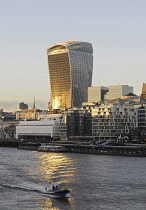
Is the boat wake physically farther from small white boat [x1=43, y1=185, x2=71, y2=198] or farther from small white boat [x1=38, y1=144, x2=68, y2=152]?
small white boat [x1=38, y1=144, x2=68, y2=152]

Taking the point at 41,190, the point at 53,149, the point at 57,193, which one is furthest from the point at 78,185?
the point at 53,149

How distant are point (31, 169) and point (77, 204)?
42.9m

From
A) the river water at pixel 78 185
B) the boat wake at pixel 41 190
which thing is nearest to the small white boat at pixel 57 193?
the boat wake at pixel 41 190

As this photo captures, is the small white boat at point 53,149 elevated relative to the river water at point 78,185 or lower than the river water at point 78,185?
elevated

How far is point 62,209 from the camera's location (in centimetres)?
6956

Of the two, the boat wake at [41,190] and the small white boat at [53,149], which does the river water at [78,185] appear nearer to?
the boat wake at [41,190]

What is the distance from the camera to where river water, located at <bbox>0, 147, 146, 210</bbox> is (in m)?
71.6

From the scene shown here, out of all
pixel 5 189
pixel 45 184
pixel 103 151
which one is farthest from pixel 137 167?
pixel 103 151

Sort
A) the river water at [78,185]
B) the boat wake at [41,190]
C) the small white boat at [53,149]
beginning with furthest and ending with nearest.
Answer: the small white boat at [53,149] < the boat wake at [41,190] < the river water at [78,185]

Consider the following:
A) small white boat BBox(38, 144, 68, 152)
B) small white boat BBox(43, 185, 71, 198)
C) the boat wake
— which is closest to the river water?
the boat wake

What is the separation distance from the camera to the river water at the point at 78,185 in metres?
71.6

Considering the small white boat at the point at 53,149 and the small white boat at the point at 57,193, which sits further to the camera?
the small white boat at the point at 53,149

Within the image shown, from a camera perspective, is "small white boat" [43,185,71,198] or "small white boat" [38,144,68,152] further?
"small white boat" [38,144,68,152]

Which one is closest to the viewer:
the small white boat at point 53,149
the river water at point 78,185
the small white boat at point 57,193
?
the river water at point 78,185
